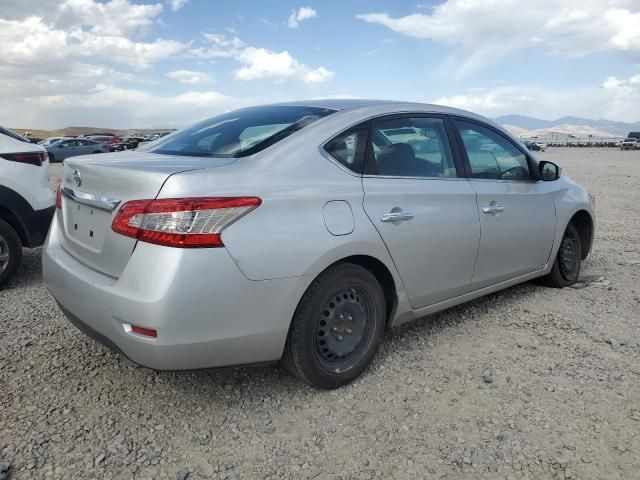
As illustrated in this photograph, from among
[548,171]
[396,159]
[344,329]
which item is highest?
[396,159]

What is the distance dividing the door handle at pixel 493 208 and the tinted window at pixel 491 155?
0.22m

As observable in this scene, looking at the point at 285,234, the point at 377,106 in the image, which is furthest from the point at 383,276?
the point at 377,106

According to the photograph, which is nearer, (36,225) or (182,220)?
(182,220)

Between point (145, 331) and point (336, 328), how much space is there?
104 centimetres

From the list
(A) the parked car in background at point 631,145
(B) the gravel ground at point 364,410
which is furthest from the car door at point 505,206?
(A) the parked car in background at point 631,145

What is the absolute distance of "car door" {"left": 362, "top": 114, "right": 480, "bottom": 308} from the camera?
9.84 feet

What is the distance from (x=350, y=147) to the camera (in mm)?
2984

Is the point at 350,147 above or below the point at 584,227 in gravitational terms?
above

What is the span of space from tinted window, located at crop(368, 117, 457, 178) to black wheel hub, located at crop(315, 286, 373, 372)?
2.49ft

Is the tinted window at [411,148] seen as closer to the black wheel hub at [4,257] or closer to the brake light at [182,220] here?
the brake light at [182,220]

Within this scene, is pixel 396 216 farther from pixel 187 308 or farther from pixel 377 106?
pixel 187 308

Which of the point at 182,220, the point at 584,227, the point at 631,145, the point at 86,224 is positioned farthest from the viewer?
the point at 631,145

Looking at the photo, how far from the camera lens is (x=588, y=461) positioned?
2.32 m

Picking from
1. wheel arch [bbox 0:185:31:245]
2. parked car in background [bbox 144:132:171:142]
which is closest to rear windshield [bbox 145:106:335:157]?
Result: parked car in background [bbox 144:132:171:142]
